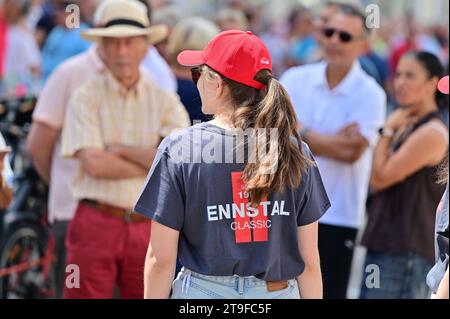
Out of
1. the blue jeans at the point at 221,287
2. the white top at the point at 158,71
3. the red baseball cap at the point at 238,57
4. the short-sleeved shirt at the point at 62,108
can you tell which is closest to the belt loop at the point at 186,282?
the blue jeans at the point at 221,287

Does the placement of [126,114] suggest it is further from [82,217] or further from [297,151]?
[297,151]

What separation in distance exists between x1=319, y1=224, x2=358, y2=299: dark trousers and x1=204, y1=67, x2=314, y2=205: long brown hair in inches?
93.0

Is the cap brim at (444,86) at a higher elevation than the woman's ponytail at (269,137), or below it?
higher

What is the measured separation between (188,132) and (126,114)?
187cm

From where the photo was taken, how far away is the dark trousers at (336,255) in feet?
19.2

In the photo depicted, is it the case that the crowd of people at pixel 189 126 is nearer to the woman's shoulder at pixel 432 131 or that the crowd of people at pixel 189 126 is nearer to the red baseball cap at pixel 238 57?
the woman's shoulder at pixel 432 131

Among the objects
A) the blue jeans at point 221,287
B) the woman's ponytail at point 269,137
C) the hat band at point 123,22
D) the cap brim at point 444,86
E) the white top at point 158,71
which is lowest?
the blue jeans at point 221,287

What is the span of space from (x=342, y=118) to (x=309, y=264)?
252 cm

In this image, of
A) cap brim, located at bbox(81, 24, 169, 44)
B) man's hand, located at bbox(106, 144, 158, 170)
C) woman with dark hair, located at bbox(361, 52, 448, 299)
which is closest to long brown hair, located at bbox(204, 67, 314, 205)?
man's hand, located at bbox(106, 144, 158, 170)

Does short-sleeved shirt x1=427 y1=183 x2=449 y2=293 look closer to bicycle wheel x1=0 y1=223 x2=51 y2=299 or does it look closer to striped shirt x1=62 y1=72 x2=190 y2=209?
striped shirt x1=62 y1=72 x2=190 y2=209

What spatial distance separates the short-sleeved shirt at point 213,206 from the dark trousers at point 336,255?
2.38 meters

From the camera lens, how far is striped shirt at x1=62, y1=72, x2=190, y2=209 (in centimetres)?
522

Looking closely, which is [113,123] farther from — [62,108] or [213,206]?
[213,206]

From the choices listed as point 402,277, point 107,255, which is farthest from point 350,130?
point 107,255
